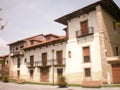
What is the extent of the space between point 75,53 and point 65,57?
102 inches

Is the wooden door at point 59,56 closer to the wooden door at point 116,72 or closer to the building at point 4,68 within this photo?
the wooden door at point 116,72

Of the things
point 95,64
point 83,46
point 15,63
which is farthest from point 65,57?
point 15,63

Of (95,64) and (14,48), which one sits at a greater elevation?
(14,48)

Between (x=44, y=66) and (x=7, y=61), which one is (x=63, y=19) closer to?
(x=44, y=66)

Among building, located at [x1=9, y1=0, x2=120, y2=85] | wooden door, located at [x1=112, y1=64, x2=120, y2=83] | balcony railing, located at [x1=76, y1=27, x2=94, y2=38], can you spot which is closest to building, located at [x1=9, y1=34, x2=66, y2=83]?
building, located at [x1=9, y1=0, x2=120, y2=85]

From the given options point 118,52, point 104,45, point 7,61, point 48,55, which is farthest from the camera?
point 7,61

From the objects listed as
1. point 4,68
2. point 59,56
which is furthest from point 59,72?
point 4,68

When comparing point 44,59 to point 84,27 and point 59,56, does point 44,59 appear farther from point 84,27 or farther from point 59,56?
point 84,27

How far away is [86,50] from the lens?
25.7m

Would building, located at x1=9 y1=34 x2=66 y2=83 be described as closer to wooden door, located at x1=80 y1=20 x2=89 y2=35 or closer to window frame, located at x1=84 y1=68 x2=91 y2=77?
wooden door, located at x1=80 y1=20 x2=89 y2=35

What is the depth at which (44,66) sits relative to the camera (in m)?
32.5

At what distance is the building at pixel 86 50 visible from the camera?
23641 mm

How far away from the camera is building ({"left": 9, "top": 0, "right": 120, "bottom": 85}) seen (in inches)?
931

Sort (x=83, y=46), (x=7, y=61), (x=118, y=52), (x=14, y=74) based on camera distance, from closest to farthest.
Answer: (x=83, y=46) < (x=118, y=52) < (x=14, y=74) < (x=7, y=61)
